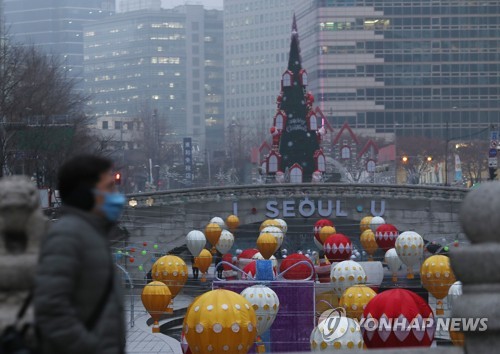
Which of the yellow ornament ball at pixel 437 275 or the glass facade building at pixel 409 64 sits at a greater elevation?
the glass facade building at pixel 409 64

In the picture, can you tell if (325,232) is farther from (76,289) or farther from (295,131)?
(76,289)

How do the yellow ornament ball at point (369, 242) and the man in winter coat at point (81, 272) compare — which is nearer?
the man in winter coat at point (81, 272)

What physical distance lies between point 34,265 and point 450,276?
1464 inches

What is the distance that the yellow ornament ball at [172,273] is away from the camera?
5019 cm

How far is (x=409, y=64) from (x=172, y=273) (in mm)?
110857

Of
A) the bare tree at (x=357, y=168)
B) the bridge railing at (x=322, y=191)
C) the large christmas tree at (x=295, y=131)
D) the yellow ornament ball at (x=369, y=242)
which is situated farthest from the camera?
the bare tree at (x=357, y=168)

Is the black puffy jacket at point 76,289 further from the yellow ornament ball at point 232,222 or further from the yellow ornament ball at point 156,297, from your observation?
the yellow ornament ball at point 232,222

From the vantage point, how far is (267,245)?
182 feet

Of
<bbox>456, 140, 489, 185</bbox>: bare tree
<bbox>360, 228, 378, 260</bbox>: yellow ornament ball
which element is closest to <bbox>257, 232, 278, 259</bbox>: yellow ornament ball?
<bbox>360, 228, 378, 260</bbox>: yellow ornament ball

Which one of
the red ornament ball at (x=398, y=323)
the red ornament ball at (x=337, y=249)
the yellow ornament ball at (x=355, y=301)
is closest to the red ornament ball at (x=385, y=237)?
the red ornament ball at (x=337, y=249)

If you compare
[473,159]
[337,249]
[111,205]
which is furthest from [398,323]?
[473,159]

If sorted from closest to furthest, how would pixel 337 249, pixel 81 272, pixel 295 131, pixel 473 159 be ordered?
pixel 81 272
pixel 337 249
pixel 295 131
pixel 473 159

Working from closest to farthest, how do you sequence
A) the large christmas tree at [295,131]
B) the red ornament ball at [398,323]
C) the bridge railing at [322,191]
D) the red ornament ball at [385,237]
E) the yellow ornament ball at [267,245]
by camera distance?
the red ornament ball at [398,323] < the yellow ornament ball at [267,245] < the red ornament ball at [385,237] < the bridge railing at [322,191] < the large christmas tree at [295,131]

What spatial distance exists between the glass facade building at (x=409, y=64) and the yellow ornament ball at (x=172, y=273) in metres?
106
